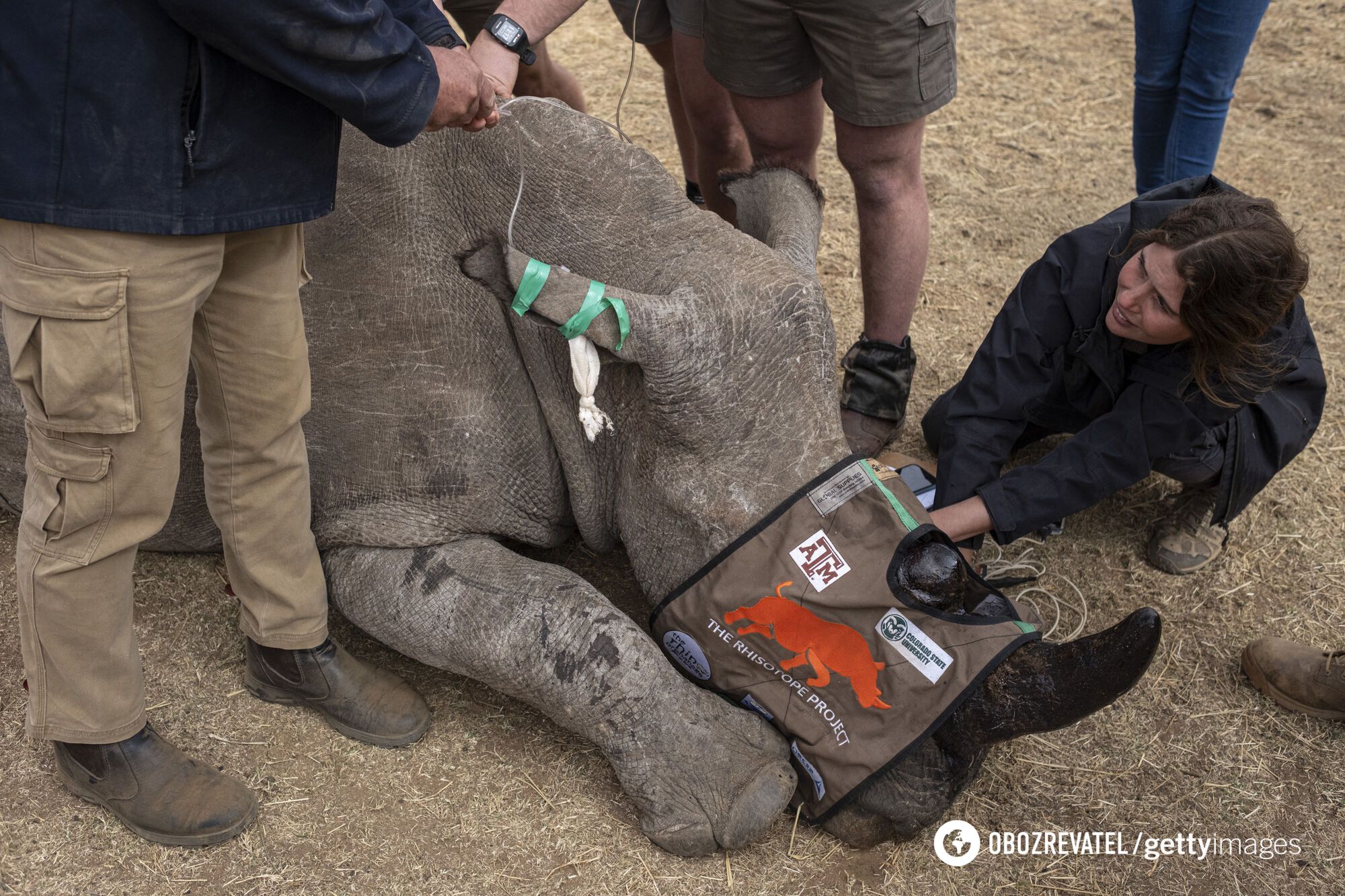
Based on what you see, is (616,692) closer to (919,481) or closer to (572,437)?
(572,437)

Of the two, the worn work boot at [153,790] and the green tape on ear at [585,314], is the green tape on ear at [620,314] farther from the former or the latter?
the worn work boot at [153,790]

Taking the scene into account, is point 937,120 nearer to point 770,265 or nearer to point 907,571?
point 770,265

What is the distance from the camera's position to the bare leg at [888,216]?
137 inches

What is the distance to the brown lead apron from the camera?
7.89 ft

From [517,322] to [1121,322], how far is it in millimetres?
1640

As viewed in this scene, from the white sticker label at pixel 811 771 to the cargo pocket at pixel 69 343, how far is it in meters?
1.59

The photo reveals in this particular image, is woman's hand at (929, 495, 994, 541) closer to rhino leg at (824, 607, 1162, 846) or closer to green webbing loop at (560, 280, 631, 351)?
rhino leg at (824, 607, 1162, 846)

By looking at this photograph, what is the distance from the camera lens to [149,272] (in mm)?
1931

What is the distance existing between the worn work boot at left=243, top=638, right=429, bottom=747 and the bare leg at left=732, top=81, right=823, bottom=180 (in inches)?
81.1

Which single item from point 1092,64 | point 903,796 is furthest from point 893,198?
point 1092,64

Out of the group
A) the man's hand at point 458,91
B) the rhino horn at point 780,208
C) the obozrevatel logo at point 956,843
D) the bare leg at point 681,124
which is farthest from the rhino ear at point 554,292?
the bare leg at point 681,124

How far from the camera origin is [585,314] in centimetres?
240

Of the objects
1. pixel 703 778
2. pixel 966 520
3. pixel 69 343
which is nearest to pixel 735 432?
pixel 703 778

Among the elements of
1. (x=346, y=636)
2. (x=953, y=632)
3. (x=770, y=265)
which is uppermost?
(x=770, y=265)
